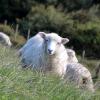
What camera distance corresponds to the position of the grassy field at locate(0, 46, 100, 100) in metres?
7.83

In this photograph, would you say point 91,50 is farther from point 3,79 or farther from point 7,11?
point 3,79

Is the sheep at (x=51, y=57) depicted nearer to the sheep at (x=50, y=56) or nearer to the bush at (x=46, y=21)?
the sheep at (x=50, y=56)

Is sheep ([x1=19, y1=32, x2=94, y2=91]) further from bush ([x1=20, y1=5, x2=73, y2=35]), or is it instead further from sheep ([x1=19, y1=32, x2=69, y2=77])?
bush ([x1=20, y1=5, x2=73, y2=35])

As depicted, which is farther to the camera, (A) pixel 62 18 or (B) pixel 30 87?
(A) pixel 62 18

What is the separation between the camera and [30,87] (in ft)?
28.1

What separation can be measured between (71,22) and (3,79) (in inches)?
1560

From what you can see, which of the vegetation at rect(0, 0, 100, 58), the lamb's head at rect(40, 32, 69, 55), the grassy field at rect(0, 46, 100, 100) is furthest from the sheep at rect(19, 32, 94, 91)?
the vegetation at rect(0, 0, 100, 58)

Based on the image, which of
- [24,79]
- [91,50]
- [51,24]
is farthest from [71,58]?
[51,24]

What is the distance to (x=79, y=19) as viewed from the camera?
166 feet

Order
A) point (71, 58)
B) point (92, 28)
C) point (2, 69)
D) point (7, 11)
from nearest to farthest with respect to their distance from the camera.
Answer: point (2, 69)
point (71, 58)
point (92, 28)
point (7, 11)

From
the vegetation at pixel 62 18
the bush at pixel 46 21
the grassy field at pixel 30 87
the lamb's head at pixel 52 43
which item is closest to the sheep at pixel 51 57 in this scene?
the lamb's head at pixel 52 43

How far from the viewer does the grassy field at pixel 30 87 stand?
25.7 feet

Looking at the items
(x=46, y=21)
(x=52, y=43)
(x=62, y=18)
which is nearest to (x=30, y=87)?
(x=52, y=43)

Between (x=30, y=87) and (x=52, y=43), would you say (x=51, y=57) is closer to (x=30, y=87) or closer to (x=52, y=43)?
(x=52, y=43)
